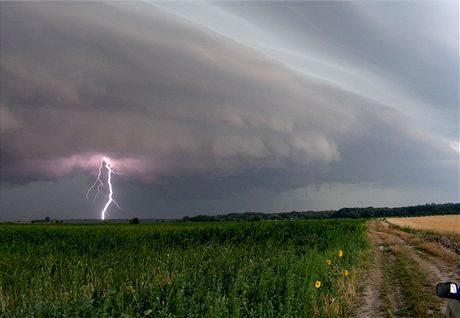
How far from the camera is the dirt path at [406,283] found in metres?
12.6

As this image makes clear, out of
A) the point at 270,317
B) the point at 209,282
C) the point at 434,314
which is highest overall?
the point at 209,282

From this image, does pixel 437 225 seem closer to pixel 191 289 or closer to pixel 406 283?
pixel 406 283

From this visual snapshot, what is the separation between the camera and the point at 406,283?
54.5 feet

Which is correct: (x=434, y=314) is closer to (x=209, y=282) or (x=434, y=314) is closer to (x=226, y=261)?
(x=226, y=261)

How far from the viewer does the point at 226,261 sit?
1271cm

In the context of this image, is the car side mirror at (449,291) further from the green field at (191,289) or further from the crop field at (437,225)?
the crop field at (437,225)

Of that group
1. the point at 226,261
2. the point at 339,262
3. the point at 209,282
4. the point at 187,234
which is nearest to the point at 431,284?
the point at 339,262

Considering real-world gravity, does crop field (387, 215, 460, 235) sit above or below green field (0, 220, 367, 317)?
below

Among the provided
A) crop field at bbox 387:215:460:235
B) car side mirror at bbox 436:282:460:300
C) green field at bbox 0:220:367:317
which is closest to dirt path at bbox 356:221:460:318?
green field at bbox 0:220:367:317

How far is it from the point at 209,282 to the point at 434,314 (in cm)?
648

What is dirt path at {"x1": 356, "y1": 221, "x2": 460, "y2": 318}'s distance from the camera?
41.4ft

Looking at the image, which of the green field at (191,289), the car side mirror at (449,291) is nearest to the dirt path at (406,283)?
the green field at (191,289)

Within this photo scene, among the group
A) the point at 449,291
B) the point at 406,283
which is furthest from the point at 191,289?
the point at 406,283

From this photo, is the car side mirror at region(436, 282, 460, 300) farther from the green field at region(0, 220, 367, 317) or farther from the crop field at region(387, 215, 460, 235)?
the crop field at region(387, 215, 460, 235)
